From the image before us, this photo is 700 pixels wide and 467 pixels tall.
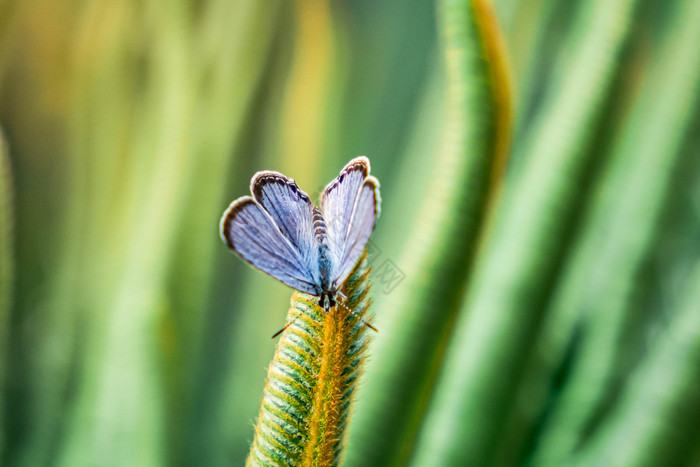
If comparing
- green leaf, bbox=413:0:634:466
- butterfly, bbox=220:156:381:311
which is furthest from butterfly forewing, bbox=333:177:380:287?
green leaf, bbox=413:0:634:466

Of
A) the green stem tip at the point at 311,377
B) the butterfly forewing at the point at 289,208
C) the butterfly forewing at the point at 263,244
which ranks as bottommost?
the green stem tip at the point at 311,377

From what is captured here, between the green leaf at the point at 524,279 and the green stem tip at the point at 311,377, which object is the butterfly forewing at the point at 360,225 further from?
the green leaf at the point at 524,279

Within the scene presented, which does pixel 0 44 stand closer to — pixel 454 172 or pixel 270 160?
pixel 270 160

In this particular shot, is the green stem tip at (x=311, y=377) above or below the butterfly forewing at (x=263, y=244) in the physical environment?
below

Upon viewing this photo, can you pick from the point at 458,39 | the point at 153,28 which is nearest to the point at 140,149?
the point at 153,28

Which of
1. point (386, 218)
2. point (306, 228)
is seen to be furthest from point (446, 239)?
point (386, 218)

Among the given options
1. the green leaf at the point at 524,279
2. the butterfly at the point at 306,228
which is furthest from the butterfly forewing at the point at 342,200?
the green leaf at the point at 524,279

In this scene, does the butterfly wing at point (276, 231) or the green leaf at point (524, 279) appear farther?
the green leaf at point (524, 279)
